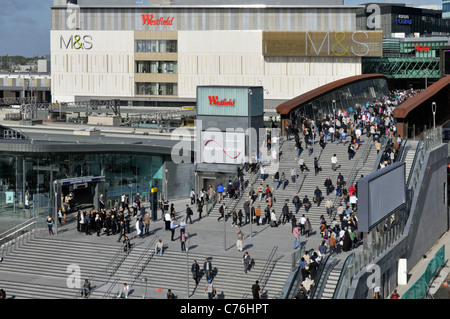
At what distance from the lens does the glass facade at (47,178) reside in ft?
135

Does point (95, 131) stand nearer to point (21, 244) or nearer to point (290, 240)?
point (21, 244)

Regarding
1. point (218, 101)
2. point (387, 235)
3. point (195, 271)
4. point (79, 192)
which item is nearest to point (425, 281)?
point (387, 235)

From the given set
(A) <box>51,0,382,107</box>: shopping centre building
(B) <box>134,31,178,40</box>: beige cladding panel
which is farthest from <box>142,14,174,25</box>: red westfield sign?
(B) <box>134,31,178,40</box>: beige cladding panel

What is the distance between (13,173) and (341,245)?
18.8 metres

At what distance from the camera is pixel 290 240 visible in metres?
35.5

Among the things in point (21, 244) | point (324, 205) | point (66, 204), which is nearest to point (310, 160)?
point (324, 205)

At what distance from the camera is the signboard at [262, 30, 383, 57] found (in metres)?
96.2

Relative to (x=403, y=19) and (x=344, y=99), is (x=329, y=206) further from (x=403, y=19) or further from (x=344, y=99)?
(x=403, y=19)

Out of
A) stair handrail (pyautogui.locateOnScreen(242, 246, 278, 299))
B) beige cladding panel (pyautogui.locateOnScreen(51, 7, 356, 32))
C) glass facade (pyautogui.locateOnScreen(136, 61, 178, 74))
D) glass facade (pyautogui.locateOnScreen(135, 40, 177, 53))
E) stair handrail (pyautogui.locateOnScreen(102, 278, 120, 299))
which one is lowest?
stair handrail (pyautogui.locateOnScreen(102, 278, 120, 299))

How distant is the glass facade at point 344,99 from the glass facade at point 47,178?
12.6 metres

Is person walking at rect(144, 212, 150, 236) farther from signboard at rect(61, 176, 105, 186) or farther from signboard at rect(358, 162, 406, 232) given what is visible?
signboard at rect(358, 162, 406, 232)

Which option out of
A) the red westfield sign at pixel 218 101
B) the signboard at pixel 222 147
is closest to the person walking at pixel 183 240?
the signboard at pixel 222 147

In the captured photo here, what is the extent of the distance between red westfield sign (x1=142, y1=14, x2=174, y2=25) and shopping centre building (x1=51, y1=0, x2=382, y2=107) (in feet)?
0.42

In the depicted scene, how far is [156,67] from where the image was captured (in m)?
102
